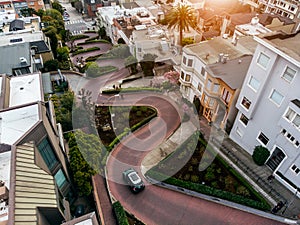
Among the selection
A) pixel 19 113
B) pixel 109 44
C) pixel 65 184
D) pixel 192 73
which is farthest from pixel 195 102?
pixel 109 44

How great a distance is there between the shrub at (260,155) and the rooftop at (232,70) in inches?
336

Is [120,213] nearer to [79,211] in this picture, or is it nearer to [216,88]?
[79,211]

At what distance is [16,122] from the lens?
22.9m

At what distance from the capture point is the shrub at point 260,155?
2920 cm

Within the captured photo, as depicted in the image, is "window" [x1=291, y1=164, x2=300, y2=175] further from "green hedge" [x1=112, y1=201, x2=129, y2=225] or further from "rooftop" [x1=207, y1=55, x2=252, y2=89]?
"green hedge" [x1=112, y1=201, x2=129, y2=225]

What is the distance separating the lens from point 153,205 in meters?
28.2

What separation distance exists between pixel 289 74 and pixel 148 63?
30.7 metres

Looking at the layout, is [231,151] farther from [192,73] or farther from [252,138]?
[192,73]

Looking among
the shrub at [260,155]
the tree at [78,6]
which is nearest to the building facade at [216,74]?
the shrub at [260,155]

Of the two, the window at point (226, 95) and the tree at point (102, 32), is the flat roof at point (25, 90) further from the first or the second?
the tree at point (102, 32)

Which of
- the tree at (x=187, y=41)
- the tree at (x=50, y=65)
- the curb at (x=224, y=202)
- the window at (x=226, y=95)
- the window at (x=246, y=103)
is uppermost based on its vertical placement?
the window at (x=246, y=103)

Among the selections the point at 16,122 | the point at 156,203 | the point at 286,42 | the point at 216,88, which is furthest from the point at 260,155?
the point at 16,122

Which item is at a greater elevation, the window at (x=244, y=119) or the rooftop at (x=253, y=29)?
the rooftop at (x=253, y=29)

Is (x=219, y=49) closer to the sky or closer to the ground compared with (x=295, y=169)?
closer to the sky
